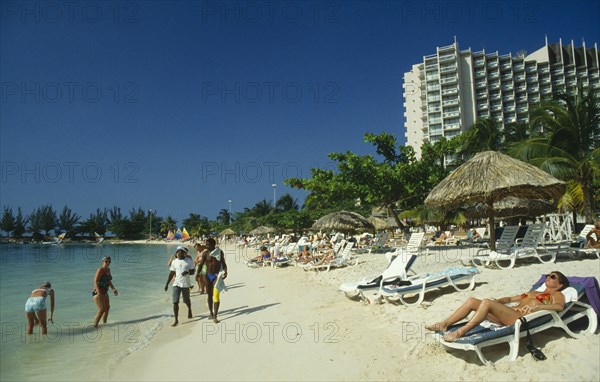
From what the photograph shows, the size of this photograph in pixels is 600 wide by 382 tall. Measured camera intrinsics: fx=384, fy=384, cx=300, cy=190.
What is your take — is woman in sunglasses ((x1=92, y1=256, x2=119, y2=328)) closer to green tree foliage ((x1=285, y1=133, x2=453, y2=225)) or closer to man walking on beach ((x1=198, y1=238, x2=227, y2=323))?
man walking on beach ((x1=198, y1=238, x2=227, y2=323))

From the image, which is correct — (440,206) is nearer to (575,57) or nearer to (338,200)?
(338,200)

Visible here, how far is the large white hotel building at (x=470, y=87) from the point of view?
238ft

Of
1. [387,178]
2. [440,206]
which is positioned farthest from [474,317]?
[387,178]

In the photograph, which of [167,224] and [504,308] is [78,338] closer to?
[504,308]

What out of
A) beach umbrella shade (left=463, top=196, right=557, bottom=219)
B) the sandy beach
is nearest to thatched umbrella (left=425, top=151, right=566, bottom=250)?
the sandy beach

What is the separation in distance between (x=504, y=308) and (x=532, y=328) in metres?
0.31

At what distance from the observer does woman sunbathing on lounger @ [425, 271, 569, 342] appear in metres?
3.90

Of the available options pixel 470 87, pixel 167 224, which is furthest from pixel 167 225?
pixel 470 87

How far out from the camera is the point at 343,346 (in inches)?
196

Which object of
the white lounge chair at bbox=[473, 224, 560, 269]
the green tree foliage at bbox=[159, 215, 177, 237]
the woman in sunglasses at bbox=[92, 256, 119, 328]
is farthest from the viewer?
the green tree foliage at bbox=[159, 215, 177, 237]

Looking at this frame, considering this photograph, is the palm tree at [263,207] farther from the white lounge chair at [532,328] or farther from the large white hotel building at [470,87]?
the white lounge chair at [532,328]

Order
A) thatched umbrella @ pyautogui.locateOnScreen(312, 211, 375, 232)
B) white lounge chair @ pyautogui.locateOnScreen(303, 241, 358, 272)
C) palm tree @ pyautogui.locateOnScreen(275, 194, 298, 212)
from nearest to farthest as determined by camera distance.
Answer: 1. white lounge chair @ pyautogui.locateOnScreen(303, 241, 358, 272)
2. thatched umbrella @ pyautogui.locateOnScreen(312, 211, 375, 232)
3. palm tree @ pyautogui.locateOnScreen(275, 194, 298, 212)

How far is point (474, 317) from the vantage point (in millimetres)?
3939

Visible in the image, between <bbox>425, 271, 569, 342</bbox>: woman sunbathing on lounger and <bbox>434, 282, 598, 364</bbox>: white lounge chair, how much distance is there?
6 centimetres
